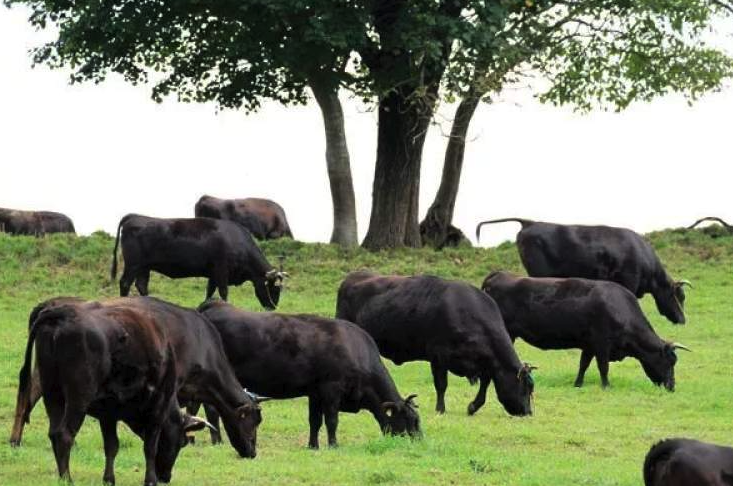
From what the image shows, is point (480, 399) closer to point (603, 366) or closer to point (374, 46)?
point (603, 366)

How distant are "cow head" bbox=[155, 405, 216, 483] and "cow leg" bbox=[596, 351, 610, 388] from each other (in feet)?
32.9

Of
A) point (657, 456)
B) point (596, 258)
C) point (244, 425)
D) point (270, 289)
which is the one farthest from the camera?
point (270, 289)

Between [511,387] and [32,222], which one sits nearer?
[511,387]

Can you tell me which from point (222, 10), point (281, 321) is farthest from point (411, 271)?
point (281, 321)

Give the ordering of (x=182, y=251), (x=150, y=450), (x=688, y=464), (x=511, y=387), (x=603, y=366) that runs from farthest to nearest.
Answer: (x=182, y=251)
(x=603, y=366)
(x=511, y=387)
(x=150, y=450)
(x=688, y=464)

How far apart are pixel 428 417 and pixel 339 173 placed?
63.5ft

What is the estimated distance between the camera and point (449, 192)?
4119 centimetres

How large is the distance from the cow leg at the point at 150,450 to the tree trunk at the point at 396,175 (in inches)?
956

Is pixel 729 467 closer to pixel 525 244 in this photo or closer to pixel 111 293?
pixel 525 244

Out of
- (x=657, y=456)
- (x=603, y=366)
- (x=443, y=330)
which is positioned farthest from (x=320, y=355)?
(x=603, y=366)

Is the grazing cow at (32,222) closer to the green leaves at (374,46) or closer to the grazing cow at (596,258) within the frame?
the green leaves at (374,46)


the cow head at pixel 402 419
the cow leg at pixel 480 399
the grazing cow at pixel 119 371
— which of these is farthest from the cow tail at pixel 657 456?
the cow leg at pixel 480 399

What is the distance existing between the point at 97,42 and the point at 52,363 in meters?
25.2

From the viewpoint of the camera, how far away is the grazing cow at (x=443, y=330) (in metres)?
20.5
